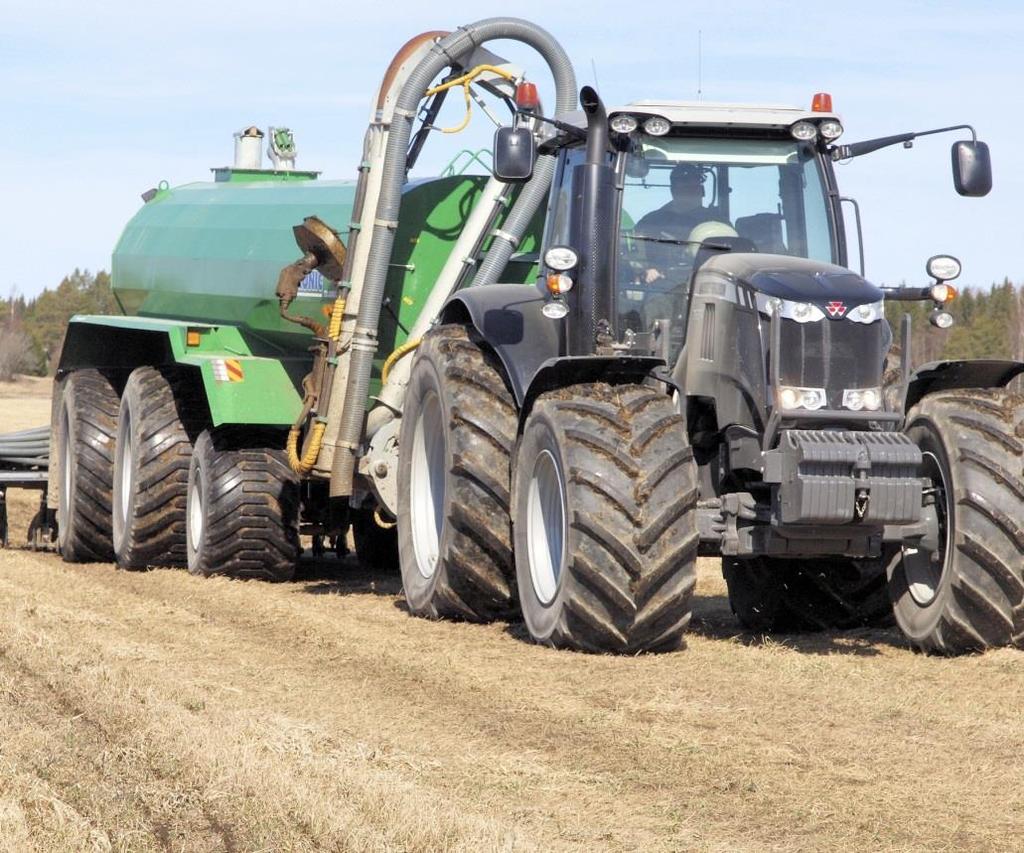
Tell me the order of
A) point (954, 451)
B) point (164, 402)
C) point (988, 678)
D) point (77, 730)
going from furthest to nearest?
point (164, 402) → point (954, 451) → point (988, 678) → point (77, 730)

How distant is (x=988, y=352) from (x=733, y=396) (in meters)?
76.3

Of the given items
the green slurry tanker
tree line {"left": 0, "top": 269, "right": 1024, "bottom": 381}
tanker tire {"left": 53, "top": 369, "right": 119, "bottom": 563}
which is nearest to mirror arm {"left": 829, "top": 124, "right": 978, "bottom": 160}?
the green slurry tanker

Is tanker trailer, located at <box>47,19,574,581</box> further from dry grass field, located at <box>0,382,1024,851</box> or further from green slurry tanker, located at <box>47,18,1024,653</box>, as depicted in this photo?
dry grass field, located at <box>0,382,1024,851</box>

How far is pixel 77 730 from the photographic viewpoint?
21.9 feet

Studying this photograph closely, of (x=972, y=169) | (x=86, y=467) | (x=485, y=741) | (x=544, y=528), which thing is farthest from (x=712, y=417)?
(x=86, y=467)

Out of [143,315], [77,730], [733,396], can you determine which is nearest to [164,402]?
[143,315]

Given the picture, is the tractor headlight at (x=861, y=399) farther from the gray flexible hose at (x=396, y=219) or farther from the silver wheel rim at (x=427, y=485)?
the gray flexible hose at (x=396, y=219)

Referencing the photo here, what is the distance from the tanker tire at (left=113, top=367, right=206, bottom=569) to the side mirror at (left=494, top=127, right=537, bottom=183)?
18.1 feet

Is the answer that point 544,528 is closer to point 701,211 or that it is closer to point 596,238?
point 596,238

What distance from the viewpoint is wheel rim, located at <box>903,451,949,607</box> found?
8.53 metres

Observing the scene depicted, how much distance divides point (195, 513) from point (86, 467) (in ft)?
6.22

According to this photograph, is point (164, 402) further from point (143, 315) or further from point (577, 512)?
point (577, 512)

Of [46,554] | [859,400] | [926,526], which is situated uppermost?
[859,400]

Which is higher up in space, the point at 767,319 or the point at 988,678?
the point at 767,319
